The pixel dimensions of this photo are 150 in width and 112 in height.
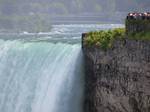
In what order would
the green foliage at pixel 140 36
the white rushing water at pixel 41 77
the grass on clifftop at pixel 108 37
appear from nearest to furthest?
the green foliage at pixel 140 36 → the grass on clifftop at pixel 108 37 → the white rushing water at pixel 41 77

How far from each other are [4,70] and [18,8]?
67323 millimetres

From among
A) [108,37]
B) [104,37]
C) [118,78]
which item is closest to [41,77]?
[104,37]

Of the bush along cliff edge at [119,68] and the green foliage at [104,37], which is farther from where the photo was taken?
the green foliage at [104,37]

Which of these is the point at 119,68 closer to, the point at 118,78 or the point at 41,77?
the point at 118,78

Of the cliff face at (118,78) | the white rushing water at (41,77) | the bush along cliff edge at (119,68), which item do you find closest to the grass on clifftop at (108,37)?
the bush along cliff edge at (119,68)

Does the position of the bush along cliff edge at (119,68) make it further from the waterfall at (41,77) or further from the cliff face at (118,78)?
the waterfall at (41,77)

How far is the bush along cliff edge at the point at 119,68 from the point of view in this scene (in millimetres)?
30953

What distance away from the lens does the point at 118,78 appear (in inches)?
1283

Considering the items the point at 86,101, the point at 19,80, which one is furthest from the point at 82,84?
the point at 19,80

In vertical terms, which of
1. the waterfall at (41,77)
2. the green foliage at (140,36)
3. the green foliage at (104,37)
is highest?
the green foliage at (140,36)

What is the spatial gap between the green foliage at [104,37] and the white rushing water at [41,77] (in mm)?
1015

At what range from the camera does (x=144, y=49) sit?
30.8 m

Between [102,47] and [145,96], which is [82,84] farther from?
[145,96]

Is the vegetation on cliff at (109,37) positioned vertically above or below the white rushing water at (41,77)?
above
